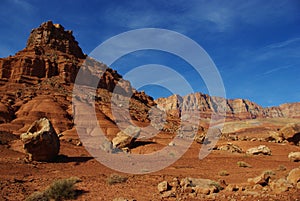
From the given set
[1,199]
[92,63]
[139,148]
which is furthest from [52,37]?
[1,199]

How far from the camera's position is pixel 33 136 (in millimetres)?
17344

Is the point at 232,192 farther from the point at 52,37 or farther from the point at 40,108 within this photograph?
the point at 52,37

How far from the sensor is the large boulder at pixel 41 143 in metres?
17.4

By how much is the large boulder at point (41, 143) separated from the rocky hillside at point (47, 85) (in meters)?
21.9

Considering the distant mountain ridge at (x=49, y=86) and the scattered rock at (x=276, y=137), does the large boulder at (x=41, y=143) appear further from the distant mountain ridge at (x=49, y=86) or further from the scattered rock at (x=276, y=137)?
the scattered rock at (x=276, y=137)

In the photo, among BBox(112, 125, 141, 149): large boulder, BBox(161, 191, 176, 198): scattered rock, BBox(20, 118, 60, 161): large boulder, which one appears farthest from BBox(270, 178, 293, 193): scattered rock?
BBox(112, 125, 141, 149): large boulder

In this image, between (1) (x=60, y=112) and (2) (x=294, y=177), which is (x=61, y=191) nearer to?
(2) (x=294, y=177)

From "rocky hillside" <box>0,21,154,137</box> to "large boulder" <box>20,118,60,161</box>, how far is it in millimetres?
21868

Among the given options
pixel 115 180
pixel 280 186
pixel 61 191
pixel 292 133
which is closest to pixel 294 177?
pixel 280 186

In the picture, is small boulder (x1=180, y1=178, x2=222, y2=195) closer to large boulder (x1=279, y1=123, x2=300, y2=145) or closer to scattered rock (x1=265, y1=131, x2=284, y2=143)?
large boulder (x1=279, y1=123, x2=300, y2=145)

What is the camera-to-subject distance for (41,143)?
17.6m

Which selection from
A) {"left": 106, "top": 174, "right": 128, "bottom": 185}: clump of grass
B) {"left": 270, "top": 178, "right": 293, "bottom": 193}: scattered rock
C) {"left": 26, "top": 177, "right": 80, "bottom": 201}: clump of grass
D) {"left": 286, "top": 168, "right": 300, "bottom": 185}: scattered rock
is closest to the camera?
{"left": 270, "top": 178, "right": 293, "bottom": 193}: scattered rock

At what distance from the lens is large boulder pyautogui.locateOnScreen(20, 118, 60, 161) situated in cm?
1736

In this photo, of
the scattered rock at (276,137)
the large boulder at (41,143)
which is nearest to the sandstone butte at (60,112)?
the scattered rock at (276,137)
